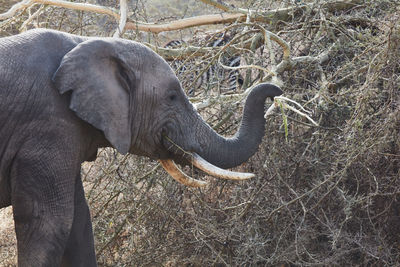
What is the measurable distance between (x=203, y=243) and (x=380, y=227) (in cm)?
103

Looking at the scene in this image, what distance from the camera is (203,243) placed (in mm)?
4344

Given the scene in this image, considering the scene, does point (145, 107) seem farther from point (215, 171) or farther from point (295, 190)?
point (295, 190)

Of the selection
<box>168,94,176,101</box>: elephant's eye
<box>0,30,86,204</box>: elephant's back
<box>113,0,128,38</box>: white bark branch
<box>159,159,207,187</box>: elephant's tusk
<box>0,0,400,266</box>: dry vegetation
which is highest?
<box>0,30,86,204</box>: elephant's back

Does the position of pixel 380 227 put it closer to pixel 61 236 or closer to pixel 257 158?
pixel 257 158

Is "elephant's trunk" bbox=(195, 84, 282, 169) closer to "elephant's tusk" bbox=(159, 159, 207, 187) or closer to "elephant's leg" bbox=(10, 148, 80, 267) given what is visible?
"elephant's tusk" bbox=(159, 159, 207, 187)

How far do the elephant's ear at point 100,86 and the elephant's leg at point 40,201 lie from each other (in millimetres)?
220

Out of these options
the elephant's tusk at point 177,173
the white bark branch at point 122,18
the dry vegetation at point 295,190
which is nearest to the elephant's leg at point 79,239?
the elephant's tusk at point 177,173

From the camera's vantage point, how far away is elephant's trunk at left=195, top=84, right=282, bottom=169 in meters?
3.52

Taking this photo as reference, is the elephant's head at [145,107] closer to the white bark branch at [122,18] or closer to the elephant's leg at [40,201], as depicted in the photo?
the elephant's leg at [40,201]

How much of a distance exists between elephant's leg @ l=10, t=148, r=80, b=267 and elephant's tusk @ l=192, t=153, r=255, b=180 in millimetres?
606

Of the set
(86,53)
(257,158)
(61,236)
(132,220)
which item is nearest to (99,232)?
(132,220)

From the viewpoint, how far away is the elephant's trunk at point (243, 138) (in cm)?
352

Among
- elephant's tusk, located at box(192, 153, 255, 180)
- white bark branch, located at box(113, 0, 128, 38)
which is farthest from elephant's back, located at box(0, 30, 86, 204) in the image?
white bark branch, located at box(113, 0, 128, 38)

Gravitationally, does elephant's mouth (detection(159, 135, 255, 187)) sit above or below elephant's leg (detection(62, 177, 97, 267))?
above
